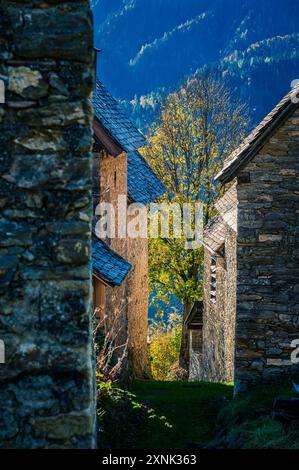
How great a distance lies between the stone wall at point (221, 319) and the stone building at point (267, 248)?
3665mm

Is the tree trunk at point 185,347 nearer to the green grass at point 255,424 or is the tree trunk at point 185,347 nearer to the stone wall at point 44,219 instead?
the green grass at point 255,424

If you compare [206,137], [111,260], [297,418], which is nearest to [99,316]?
[111,260]

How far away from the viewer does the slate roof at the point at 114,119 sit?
53.5 feet

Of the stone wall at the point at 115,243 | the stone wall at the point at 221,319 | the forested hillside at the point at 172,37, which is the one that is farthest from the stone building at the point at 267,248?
the forested hillside at the point at 172,37

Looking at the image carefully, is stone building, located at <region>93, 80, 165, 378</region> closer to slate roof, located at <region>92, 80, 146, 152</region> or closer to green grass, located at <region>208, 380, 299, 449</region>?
slate roof, located at <region>92, 80, 146, 152</region>

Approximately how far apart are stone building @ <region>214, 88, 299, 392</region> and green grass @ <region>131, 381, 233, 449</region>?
117 centimetres

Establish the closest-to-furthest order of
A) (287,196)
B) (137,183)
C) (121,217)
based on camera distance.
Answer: (287,196) → (121,217) → (137,183)

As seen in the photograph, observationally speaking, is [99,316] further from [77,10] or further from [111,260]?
[77,10]

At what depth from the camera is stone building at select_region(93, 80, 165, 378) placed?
14.1m

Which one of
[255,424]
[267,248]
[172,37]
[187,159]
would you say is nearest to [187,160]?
[187,159]

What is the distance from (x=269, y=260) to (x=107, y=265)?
3118 millimetres

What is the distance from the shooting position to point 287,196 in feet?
38.8

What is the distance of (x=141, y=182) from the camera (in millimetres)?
20062
